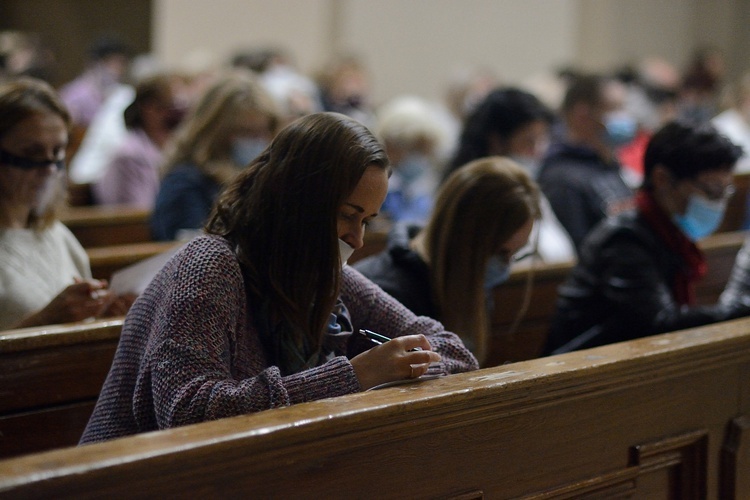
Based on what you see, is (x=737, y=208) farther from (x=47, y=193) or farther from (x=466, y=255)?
(x=47, y=193)

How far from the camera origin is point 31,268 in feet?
7.78

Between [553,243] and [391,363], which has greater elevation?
[391,363]

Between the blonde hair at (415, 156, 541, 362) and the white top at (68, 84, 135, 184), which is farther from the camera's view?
the white top at (68, 84, 135, 184)

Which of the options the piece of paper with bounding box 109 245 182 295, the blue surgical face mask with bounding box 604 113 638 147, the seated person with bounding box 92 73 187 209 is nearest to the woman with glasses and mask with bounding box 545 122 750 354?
the piece of paper with bounding box 109 245 182 295

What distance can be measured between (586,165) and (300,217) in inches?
106

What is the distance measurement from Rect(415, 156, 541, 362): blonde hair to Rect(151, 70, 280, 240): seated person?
1.47m

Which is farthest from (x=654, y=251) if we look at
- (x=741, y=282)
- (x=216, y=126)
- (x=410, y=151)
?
(x=410, y=151)

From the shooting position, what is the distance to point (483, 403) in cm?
159

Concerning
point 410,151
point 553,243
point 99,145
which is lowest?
point 99,145

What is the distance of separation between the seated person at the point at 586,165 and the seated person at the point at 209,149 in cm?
125

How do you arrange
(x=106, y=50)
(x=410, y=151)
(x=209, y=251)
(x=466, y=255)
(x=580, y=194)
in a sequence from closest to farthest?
(x=209, y=251), (x=466, y=255), (x=580, y=194), (x=410, y=151), (x=106, y=50)

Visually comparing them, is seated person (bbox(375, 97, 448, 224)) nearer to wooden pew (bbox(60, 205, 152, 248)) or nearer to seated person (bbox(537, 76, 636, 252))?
seated person (bbox(537, 76, 636, 252))

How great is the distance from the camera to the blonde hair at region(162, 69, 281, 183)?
3658mm

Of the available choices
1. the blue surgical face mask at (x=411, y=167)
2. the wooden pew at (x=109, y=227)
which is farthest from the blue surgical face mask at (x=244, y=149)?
the blue surgical face mask at (x=411, y=167)
